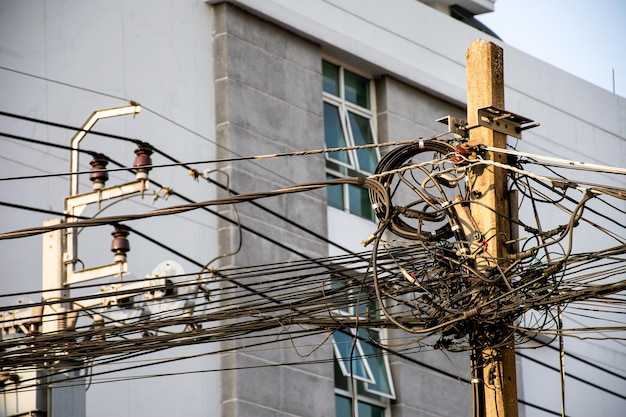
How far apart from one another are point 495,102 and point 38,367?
506cm

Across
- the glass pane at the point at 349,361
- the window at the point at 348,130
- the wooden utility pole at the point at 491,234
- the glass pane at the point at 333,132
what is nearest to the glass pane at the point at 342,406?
the glass pane at the point at 349,361

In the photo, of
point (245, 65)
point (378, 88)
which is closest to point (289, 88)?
point (245, 65)

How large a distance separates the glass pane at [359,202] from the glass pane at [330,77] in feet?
5.55

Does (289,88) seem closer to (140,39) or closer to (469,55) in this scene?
(140,39)

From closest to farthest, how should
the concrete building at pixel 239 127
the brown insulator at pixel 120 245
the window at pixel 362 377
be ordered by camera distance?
the brown insulator at pixel 120 245, the concrete building at pixel 239 127, the window at pixel 362 377

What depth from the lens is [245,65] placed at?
24.3 metres

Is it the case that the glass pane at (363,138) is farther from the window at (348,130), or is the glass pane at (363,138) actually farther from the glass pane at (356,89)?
the glass pane at (356,89)

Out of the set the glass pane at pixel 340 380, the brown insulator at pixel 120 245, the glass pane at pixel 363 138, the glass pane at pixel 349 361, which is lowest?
the glass pane at pixel 340 380

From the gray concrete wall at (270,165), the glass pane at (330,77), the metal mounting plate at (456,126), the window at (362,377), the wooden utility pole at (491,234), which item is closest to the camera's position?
the wooden utility pole at (491,234)

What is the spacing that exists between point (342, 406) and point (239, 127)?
494 centimetres

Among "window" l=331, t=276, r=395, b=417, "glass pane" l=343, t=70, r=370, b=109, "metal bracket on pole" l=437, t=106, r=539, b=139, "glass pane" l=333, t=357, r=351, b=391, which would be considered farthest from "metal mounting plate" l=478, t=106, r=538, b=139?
"glass pane" l=343, t=70, r=370, b=109

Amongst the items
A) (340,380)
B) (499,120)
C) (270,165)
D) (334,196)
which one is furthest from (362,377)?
(499,120)

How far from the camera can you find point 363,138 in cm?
2708

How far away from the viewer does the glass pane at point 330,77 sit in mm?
26531
